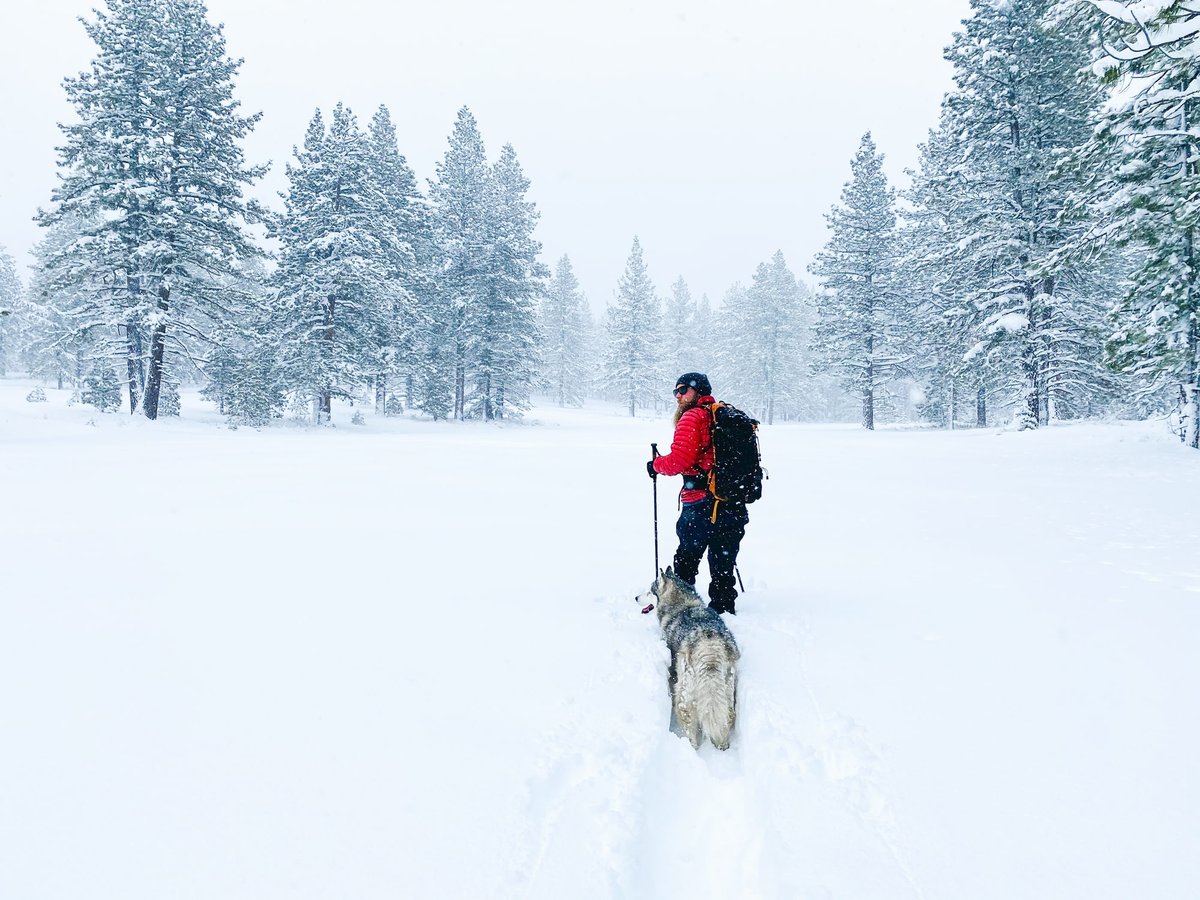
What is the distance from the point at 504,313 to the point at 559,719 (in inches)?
1255

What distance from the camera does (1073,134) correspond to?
739 inches

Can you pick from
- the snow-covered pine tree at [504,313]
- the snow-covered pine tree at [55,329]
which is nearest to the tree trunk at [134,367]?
the snow-covered pine tree at [504,313]

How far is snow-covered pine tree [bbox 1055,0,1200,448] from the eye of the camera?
30.4ft

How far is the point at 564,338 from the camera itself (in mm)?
61656

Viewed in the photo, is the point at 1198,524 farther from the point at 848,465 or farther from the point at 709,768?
the point at 709,768

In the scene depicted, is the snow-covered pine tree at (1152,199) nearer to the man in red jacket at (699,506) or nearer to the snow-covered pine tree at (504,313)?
the man in red jacket at (699,506)

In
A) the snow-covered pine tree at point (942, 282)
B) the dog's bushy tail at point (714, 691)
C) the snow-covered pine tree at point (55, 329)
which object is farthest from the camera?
the snow-covered pine tree at point (55, 329)

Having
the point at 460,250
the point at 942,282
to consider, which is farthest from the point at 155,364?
the point at 942,282

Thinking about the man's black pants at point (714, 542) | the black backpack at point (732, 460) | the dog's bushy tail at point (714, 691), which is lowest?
the dog's bushy tail at point (714, 691)

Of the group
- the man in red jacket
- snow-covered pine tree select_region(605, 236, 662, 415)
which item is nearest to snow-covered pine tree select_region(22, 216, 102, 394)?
snow-covered pine tree select_region(605, 236, 662, 415)

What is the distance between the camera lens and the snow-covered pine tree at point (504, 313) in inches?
1291

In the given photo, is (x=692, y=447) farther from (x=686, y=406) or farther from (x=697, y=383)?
(x=697, y=383)

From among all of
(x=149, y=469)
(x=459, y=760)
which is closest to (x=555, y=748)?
(x=459, y=760)

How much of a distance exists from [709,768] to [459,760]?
132cm
